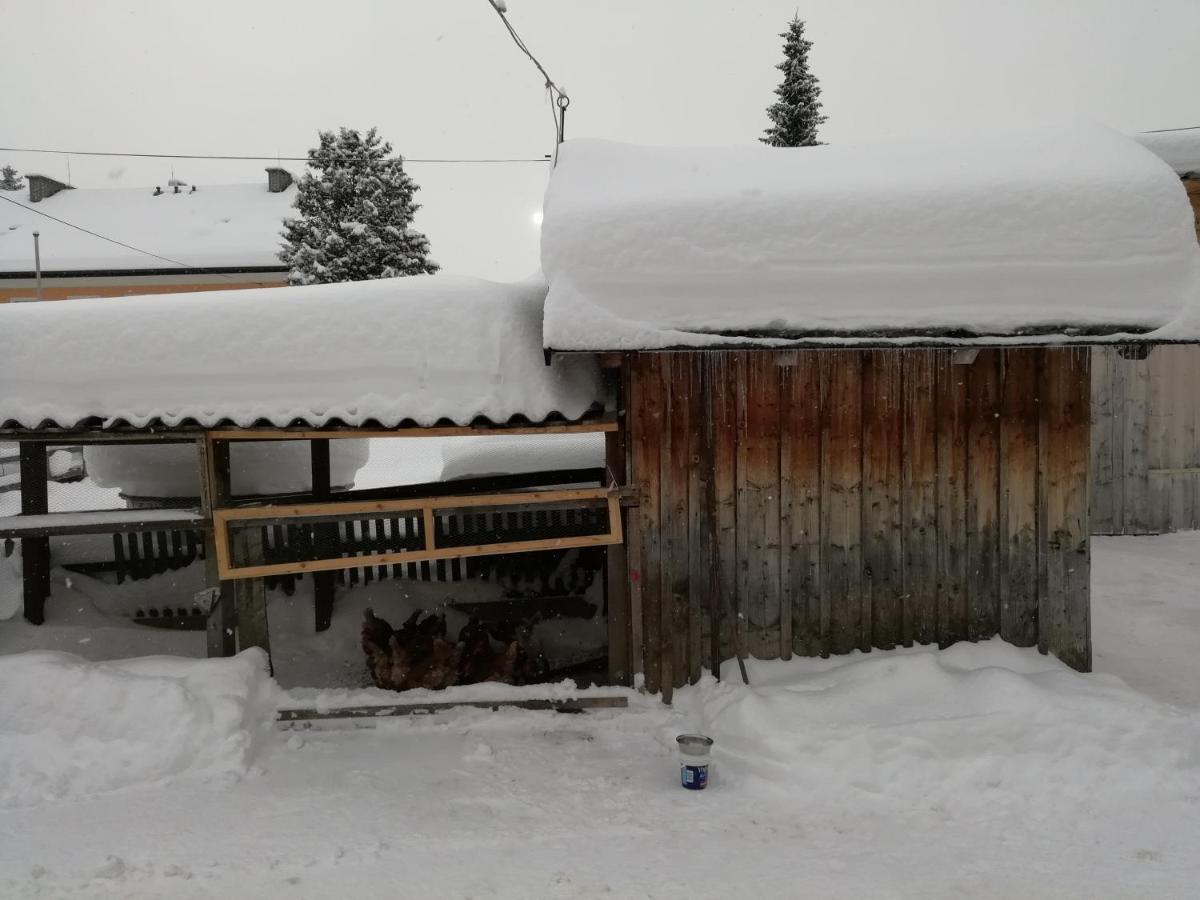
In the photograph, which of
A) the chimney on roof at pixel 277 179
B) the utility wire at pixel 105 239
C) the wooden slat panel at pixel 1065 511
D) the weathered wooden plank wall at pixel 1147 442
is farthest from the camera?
the chimney on roof at pixel 277 179

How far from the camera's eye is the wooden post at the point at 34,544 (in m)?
6.69

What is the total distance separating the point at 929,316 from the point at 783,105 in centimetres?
1835

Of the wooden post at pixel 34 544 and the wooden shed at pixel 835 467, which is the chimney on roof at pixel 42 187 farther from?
the wooden shed at pixel 835 467

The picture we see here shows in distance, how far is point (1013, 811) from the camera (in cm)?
450

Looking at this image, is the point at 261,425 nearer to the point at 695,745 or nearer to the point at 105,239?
the point at 695,745

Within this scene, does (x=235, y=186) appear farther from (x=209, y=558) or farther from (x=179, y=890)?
(x=179, y=890)

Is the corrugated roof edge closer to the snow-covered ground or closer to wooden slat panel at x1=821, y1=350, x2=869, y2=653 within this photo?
the snow-covered ground

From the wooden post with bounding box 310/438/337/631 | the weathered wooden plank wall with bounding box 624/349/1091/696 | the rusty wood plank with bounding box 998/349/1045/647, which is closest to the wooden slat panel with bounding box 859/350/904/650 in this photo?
the weathered wooden plank wall with bounding box 624/349/1091/696

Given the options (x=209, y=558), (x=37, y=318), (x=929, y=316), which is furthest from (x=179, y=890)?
(x=929, y=316)

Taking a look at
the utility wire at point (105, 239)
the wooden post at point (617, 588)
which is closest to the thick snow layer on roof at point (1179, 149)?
the wooden post at point (617, 588)

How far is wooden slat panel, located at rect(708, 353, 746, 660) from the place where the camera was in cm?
600

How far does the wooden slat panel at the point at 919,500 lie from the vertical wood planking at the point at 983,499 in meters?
0.29

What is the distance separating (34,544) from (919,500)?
7997 mm

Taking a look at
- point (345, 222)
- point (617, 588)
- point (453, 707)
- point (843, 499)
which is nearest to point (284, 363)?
point (453, 707)
